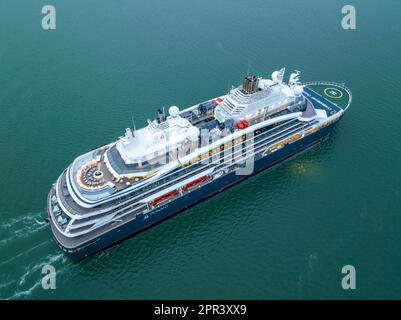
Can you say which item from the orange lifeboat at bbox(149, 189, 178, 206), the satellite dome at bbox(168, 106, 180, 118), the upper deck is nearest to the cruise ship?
the satellite dome at bbox(168, 106, 180, 118)

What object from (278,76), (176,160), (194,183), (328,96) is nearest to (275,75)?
(278,76)

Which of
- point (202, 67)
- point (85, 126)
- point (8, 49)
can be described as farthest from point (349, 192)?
point (8, 49)

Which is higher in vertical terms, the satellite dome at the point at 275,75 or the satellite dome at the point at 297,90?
the satellite dome at the point at 275,75

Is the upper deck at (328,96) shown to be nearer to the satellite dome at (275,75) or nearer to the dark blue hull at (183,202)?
the dark blue hull at (183,202)

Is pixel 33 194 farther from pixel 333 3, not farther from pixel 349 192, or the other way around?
pixel 333 3

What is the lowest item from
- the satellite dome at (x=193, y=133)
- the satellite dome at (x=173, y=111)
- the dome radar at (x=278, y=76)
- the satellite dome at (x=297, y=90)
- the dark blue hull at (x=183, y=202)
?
the dark blue hull at (x=183, y=202)

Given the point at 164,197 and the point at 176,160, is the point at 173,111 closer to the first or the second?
the point at 176,160

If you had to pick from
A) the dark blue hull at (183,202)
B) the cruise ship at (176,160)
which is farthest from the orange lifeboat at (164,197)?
the dark blue hull at (183,202)
